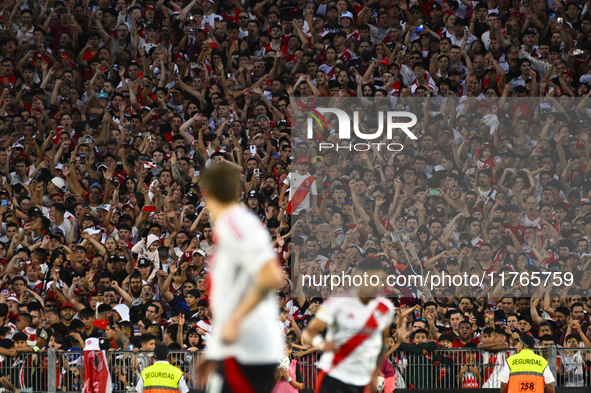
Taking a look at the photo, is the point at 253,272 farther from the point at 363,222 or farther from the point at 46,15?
the point at 46,15

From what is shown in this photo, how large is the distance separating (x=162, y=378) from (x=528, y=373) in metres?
4.37

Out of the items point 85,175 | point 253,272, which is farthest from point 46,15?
point 253,272

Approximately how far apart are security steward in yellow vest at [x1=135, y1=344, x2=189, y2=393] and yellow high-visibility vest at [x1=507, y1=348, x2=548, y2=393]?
3974mm

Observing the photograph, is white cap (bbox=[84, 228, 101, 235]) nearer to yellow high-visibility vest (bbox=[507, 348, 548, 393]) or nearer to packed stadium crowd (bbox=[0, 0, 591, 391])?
packed stadium crowd (bbox=[0, 0, 591, 391])

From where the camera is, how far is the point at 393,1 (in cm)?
1773

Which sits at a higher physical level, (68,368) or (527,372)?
(527,372)

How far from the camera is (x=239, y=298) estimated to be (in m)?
4.39

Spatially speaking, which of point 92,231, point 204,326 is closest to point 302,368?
point 204,326

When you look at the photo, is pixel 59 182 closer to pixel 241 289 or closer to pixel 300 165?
pixel 300 165

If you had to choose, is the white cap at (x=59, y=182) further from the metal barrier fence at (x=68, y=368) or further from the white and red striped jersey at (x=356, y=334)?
the white and red striped jersey at (x=356, y=334)

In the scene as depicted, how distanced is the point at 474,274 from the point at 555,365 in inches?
104

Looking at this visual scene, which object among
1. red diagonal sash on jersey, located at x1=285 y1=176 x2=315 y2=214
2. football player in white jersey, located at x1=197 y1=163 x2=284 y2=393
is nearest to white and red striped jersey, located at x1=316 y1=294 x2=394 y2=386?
football player in white jersey, located at x1=197 y1=163 x2=284 y2=393

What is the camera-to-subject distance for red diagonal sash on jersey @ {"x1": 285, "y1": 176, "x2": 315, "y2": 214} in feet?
46.8

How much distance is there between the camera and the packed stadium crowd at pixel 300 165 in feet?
40.9
